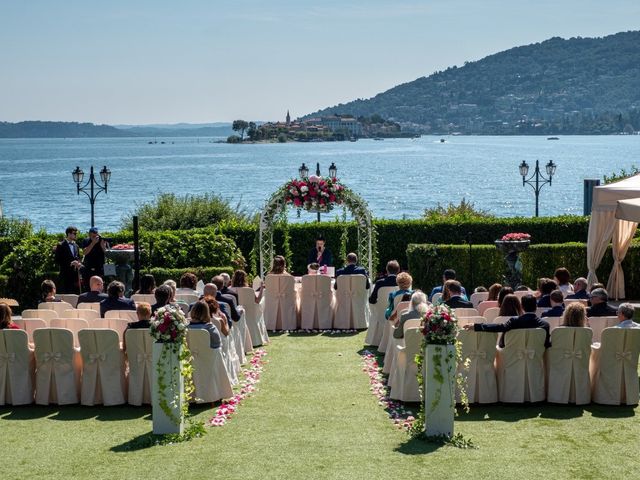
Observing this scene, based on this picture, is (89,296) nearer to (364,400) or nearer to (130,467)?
(364,400)

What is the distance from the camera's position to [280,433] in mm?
9875

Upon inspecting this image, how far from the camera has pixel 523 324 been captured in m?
11.0

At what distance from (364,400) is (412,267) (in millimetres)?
9224

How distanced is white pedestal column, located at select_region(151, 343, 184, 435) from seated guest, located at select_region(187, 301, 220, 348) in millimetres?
1272

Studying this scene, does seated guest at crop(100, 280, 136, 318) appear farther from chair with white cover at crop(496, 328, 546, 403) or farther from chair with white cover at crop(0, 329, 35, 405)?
chair with white cover at crop(496, 328, 546, 403)

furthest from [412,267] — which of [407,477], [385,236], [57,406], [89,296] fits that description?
[407,477]

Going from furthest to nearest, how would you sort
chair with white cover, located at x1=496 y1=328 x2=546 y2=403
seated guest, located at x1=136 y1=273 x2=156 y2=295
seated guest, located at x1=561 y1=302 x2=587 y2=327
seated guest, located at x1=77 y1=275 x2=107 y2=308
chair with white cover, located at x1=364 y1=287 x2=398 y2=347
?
chair with white cover, located at x1=364 y1=287 x2=398 y2=347
seated guest, located at x1=136 y1=273 x2=156 y2=295
seated guest, located at x1=77 y1=275 x2=107 y2=308
chair with white cover, located at x1=496 y1=328 x2=546 y2=403
seated guest, located at x1=561 y1=302 x2=587 y2=327

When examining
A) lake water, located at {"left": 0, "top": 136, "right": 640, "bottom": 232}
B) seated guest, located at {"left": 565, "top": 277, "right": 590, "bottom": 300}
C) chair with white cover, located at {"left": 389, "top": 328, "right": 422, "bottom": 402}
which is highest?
seated guest, located at {"left": 565, "top": 277, "right": 590, "bottom": 300}

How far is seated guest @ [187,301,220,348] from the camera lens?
11156mm

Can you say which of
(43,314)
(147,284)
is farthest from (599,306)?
(43,314)

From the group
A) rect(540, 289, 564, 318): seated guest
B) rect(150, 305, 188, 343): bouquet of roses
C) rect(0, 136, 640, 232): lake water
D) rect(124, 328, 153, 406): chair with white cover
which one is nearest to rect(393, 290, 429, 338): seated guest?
rect(540, 289, 564, 318): seated guest

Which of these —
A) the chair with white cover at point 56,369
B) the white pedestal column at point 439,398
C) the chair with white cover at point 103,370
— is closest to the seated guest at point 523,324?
the white pedestal column at point 439,398

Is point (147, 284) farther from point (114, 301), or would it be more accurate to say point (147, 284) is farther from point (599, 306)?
point (599, 306)

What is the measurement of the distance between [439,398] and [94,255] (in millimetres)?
9842
